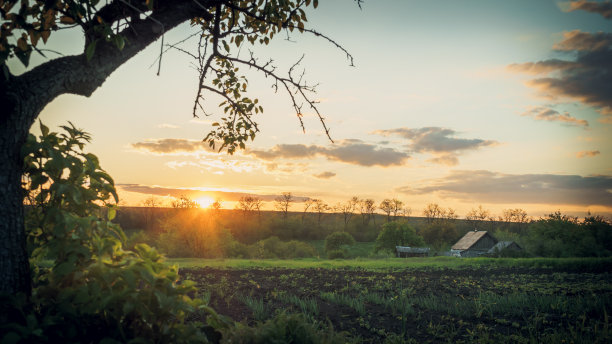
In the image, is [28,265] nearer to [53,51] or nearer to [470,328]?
[53,51]

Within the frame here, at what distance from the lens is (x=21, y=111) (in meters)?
2.82

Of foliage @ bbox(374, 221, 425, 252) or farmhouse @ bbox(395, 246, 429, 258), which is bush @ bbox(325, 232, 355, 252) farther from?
farmhouse @ bbox(395, 246, 429, 258)

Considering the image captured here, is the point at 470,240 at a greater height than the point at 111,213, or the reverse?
the point at 111,213

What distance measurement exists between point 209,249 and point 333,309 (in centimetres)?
3112

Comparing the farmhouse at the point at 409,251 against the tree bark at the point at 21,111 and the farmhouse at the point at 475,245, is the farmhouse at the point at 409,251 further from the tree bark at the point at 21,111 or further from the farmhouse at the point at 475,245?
the tree bark at the point at 21,111

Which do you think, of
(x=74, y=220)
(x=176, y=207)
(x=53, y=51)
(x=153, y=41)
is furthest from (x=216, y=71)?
(x=176, y=207)

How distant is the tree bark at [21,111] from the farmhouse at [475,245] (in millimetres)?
53740

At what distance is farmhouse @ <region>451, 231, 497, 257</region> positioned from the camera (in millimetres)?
50031

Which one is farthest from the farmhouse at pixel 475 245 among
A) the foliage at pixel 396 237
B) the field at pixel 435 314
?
the field at pixel 435 314

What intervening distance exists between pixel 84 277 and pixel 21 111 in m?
1.46

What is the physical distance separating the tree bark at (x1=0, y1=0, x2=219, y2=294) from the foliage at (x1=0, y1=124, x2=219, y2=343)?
122 mm

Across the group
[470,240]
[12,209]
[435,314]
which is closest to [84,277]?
[12,209]

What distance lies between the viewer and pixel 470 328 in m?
7.12

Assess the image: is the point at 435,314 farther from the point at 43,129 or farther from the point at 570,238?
the point at 570,238
